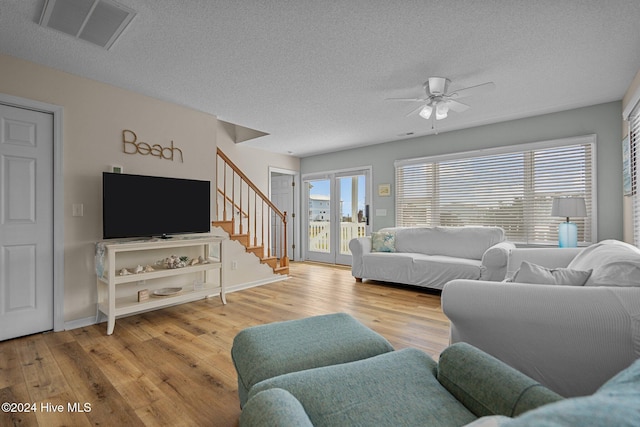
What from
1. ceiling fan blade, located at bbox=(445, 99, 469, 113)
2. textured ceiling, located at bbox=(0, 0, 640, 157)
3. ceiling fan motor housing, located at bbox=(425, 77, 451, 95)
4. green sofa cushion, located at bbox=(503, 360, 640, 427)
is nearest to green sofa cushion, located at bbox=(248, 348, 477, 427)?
green sofa cushion, located at bbox=(503, 360, 640, 427)

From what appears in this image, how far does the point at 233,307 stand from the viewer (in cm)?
367

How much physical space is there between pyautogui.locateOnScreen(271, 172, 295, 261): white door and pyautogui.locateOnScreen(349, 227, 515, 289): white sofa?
2.60 m

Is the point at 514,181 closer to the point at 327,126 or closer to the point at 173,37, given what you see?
the point at 327,126

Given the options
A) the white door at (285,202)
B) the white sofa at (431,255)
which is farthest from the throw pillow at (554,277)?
the white door at (285,202)

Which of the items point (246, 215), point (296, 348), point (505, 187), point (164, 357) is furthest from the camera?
point (246, 215)

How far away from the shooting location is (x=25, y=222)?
278cm

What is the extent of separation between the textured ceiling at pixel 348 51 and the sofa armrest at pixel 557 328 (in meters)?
1.82

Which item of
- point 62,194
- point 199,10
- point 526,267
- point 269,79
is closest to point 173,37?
point 199,10

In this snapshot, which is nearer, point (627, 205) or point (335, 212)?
point (627, 205)

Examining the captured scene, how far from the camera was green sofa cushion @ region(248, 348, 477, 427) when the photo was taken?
38.1 inches

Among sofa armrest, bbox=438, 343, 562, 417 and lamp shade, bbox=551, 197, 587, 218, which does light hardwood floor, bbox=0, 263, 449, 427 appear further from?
lamp shade, bbox=551, 197, 587, 218

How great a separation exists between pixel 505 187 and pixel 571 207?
43.0 inches

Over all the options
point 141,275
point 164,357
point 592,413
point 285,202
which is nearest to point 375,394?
point 592,413

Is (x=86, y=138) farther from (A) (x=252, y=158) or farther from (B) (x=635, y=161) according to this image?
(B) (x=635, y=161)
